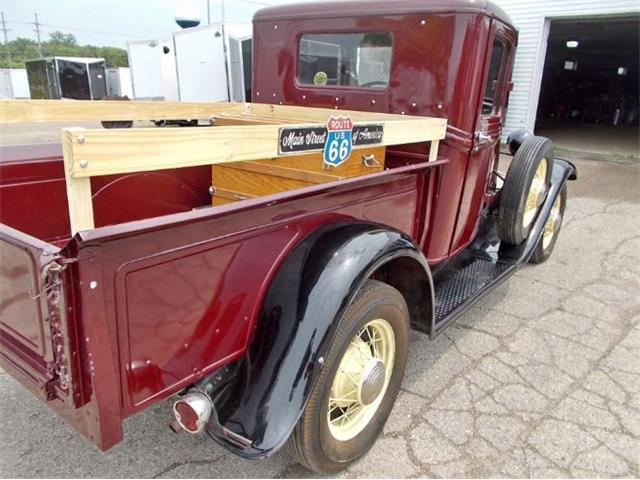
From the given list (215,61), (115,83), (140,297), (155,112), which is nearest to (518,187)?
(155,112)

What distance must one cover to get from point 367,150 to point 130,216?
129cm

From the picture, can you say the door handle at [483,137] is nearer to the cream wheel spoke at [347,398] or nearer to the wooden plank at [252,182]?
the wooden plank at [252,182]

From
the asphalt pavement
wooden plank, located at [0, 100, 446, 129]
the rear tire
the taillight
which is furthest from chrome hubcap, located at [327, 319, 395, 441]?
wooden plank, located at [0, 100, 446, 129]

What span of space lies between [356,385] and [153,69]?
14072mm

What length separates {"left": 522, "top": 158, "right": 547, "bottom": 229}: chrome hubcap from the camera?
3545mm

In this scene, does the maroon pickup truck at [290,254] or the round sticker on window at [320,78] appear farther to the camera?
the round sticker on window at [320,78]

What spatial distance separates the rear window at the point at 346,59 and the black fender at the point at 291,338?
1.41 meters

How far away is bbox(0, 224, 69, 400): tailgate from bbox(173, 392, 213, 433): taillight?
363 millimetres

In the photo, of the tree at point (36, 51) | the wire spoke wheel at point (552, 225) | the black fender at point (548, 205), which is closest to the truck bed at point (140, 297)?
the black fender at point (548, 205)

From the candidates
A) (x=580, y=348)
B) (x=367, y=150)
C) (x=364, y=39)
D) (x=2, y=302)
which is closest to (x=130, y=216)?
(x=2, y=302)

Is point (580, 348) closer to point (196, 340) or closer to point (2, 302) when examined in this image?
point (196, 340)

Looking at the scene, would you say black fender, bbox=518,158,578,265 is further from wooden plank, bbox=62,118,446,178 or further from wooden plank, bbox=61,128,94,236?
wooden plank, bbox=61,128,94,236

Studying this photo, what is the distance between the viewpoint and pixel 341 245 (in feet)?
5.99

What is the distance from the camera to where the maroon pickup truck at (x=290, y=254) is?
130cm
